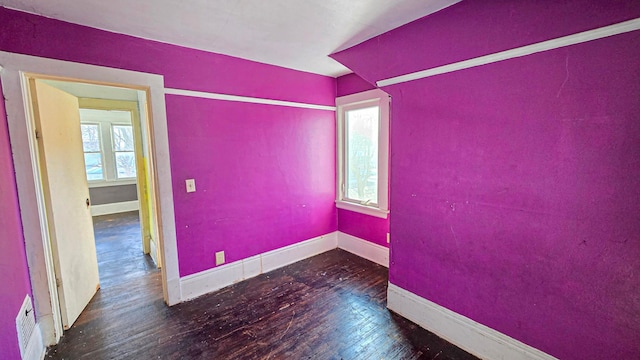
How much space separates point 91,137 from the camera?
592 cm

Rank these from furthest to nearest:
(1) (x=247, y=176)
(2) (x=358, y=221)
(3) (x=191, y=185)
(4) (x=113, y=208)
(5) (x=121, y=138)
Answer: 1. (5) (x=121, y=138)
2. (4) (x=113, y=208)
3. (2) (x=358, y=221)
4. (1) (x=247, y=176)
5. (3) (x=191, y=185)

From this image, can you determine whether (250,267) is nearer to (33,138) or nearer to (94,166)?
(33,138)

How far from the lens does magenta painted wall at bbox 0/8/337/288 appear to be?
197 centimetres

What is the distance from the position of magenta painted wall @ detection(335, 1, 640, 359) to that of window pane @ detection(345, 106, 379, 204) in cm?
105

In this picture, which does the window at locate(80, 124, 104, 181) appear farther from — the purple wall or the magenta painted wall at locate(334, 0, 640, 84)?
the magenta painted wall at locate(334, 0, 640, 84)

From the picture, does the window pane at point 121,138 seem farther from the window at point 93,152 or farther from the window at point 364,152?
the window at point 364,152

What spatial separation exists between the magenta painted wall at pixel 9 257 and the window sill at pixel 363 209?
3038mm

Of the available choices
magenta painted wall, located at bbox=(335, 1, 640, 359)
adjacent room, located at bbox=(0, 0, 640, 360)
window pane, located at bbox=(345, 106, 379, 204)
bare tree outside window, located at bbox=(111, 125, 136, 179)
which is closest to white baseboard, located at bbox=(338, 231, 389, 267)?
adjacent room, located at bbox=(0, 0, 640, 360)

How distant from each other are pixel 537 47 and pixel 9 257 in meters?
3.37

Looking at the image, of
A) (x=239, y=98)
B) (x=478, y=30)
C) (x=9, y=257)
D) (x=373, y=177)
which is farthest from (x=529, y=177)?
(x=9, y=257)

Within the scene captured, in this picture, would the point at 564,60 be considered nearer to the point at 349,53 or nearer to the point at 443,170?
the point at 443,170

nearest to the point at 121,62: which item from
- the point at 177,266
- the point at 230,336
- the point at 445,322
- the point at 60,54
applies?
the point at 60,54

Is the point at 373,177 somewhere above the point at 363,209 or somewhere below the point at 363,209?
above

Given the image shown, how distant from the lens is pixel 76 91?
3.73 meters
